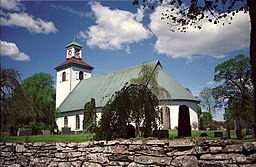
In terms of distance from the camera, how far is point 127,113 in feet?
17.6

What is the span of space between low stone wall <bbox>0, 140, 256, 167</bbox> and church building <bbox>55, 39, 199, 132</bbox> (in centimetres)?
1134

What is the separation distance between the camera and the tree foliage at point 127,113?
5.18m

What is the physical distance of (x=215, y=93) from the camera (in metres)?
15.9

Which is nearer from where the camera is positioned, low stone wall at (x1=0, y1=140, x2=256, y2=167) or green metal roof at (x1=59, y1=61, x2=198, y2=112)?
low stone wall at (x1=0, y1=140, x2=256, y2=167)

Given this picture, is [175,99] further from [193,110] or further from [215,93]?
[215,93]

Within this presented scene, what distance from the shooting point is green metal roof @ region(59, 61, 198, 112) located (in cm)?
2295

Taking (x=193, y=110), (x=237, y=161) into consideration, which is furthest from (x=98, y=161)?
(x=193, y=110)

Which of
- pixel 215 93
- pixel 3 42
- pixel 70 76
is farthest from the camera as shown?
pixel 70 76

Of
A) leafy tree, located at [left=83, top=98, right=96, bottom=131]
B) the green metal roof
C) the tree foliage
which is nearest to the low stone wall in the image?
the tree foliage

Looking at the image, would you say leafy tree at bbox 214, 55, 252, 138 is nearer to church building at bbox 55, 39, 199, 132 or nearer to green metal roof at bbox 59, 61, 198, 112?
church building at bbox 55, 39, 199, 132

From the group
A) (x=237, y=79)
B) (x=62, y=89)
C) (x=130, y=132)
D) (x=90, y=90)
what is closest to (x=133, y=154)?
(x=130, y=132)

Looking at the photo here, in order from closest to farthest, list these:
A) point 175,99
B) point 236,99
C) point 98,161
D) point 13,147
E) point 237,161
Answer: point 237,161, point 98,161, point 13,147, point 236,99, point 175,99

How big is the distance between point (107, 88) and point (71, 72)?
31.3ft

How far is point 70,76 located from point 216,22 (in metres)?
28.5
